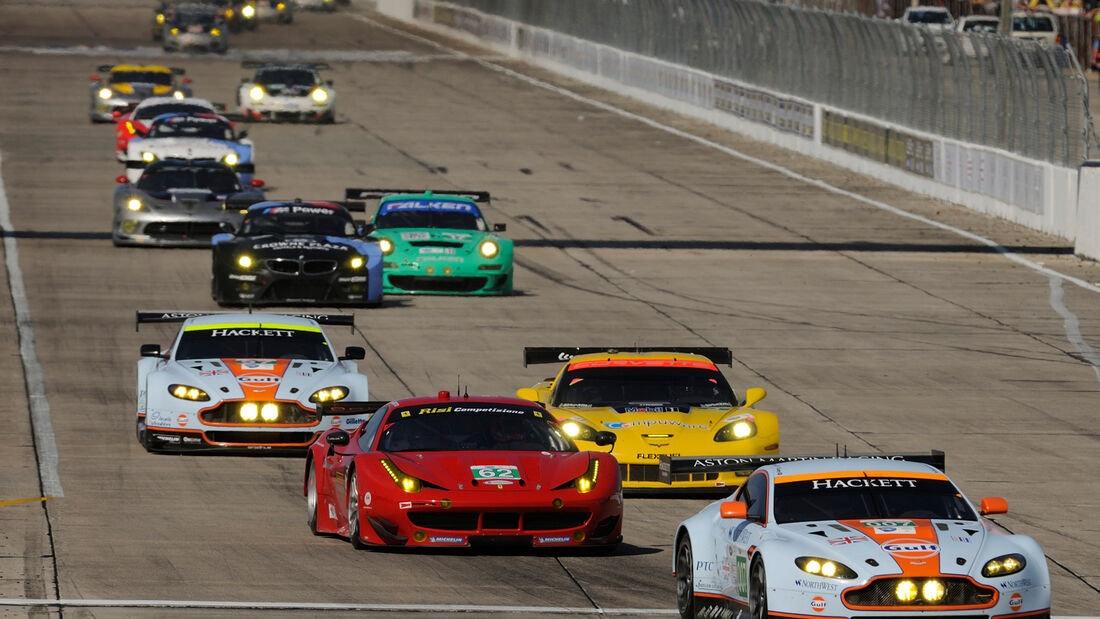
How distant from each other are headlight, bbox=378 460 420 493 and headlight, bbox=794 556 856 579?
377 centimetres

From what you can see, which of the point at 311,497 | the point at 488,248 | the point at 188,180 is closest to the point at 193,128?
the point at 188,180

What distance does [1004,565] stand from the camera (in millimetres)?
11242

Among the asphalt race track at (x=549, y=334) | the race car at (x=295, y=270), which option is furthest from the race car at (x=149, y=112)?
the race car at (x=295, y=270)

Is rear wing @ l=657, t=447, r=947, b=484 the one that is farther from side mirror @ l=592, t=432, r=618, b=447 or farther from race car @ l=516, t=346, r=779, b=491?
race car @ l=516, t=346, r=779, b=491

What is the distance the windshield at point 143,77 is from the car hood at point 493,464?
40.8 meters

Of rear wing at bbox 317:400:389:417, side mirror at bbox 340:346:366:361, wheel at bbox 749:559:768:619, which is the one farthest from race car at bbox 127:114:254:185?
wheel at bbox 749:559:768:619

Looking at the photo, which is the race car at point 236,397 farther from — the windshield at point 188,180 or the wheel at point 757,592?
the windshield at point 188,180

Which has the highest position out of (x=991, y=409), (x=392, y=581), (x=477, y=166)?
(x=392, y=581)

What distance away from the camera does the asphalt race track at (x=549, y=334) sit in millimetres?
14133

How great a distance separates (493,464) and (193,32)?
65.1 meters

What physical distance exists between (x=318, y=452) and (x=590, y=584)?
3.04 m

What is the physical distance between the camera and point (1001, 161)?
39.9m

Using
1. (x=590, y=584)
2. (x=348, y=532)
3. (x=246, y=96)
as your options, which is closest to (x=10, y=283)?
(x=348, y=532)

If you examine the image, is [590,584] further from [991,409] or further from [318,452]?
[991,409]
